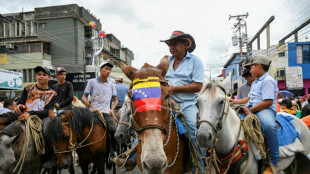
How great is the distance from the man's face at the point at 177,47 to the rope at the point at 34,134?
2963 millimetres

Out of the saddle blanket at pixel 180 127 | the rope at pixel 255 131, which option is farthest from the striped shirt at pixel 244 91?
the saddle blanket at pixel 180 127

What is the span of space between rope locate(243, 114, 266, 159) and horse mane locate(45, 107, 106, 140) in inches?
125

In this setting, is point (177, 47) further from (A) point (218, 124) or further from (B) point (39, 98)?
(B) point (39, 98)

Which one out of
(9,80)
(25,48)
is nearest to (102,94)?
(9,80)

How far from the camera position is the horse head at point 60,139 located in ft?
13.0

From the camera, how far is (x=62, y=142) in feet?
13.3

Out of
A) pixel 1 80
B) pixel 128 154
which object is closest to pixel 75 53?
pixel 1 80

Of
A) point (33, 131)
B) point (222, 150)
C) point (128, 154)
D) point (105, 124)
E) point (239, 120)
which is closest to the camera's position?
point (128, 154)

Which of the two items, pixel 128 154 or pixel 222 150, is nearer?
pixel 128 154

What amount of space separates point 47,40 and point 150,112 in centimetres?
3416

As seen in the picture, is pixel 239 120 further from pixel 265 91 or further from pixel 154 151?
pixel 154 151

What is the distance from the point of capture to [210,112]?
9.14ft

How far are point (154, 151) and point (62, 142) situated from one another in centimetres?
284

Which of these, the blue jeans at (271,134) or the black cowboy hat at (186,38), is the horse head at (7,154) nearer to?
the black cowboy hat at (186,38)
